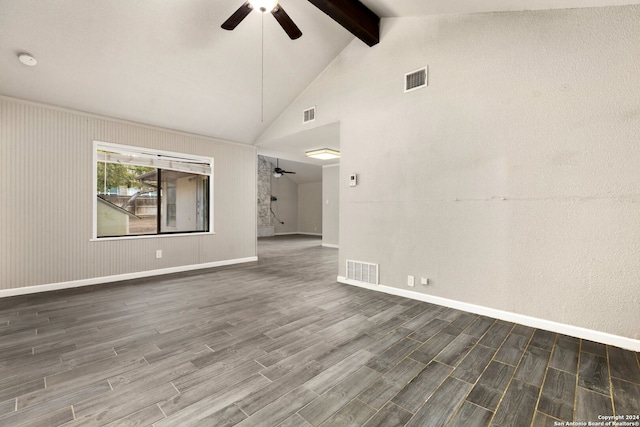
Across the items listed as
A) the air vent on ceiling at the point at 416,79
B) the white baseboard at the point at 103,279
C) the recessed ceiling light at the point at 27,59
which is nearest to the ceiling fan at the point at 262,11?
the air vent on ceiling at the point at 416,79

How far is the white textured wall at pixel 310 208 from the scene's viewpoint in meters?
12.6

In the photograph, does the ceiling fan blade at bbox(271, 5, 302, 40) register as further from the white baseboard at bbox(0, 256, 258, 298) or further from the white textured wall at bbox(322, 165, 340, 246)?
the white textured wall at bbox(322, 165, 340, 246)

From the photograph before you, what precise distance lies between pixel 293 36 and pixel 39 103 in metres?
3.66

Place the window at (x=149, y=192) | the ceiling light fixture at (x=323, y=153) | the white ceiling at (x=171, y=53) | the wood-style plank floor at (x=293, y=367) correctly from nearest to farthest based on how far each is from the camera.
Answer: the wood-style plank floor at (x=293, y=367) → the white ceiling at (x=171, y=53) → the window at (x=149, y=192) → the ceiling light fixture at (x=323, y=153)

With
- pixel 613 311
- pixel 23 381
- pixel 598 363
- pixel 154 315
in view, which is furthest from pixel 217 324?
pixel 613 311

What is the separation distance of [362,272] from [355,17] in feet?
11.1

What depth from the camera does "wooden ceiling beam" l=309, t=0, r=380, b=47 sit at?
3.21 m

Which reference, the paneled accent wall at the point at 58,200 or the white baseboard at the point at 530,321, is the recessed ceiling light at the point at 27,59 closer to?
the paneled accent wall at the point at 58,200

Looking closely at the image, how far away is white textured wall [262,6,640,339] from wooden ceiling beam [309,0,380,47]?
18cm

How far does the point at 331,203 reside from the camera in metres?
9.02

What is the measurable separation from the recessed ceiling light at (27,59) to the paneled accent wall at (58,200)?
0.81 meters

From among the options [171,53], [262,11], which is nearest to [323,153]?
[171,53]

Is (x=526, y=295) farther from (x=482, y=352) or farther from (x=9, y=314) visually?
(x=9, y=314)

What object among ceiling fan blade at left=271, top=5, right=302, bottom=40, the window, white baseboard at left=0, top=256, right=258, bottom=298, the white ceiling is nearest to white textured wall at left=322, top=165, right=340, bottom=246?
white baseboard at left=0, top=256, right=258, bottom=298
